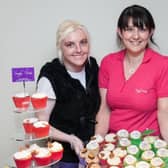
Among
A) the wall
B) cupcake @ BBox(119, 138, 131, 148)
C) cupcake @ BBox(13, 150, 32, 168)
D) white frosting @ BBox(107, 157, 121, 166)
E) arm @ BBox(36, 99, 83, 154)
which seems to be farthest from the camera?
the wall

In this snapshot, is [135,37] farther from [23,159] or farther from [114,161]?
[23,159]

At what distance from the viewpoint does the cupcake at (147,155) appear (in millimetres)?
1418

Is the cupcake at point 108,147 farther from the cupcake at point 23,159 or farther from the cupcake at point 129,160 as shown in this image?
the cupcake at point 23,159

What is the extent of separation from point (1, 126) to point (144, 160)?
914 mm

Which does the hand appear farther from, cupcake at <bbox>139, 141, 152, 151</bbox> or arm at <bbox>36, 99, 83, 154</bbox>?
cupcake at <bbox>139, 141, 152, 151</bbox>

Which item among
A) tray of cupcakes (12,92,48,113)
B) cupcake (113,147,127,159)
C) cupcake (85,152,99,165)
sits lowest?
cupcake (85,152,99,165)

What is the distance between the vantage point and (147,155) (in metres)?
1.43

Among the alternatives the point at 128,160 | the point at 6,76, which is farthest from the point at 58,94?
the point at 128,160

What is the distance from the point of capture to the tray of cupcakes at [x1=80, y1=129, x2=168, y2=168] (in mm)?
1395

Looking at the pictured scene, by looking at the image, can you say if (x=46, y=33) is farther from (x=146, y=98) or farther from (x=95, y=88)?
(x=146, y=98)

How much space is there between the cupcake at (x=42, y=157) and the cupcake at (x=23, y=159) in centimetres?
3

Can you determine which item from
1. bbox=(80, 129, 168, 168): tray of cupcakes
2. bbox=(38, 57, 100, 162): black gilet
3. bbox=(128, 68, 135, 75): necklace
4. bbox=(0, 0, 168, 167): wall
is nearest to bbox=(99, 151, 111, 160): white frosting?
bbox=(80, 129, 168, 168): tray of cupcakes

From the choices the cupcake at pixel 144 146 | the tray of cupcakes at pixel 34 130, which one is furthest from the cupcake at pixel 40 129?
the cupcake at pixel 144 146

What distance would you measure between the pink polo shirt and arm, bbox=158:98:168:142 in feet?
0.10
